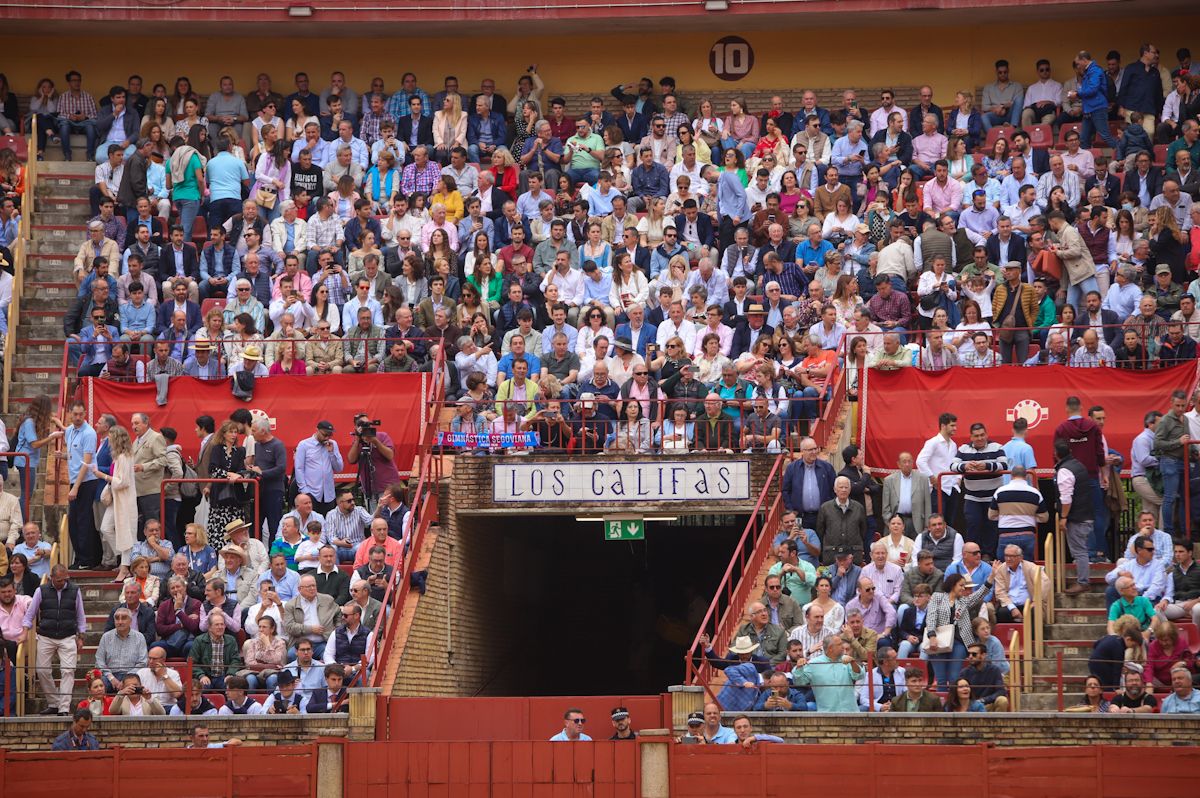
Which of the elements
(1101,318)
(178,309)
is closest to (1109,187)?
(1101,318)

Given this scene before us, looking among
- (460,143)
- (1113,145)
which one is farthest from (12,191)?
(1113,145)

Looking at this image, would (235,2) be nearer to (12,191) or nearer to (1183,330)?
(12,191)

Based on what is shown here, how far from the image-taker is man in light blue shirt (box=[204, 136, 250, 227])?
30.8 m

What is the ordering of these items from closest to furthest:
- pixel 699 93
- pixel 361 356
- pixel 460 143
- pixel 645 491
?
pixel 645 491 → pixel 361 356 → pixel 460 143 → pixel 699 93

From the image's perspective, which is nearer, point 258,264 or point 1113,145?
point 258,264

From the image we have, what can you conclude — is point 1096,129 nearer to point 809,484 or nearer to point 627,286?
point 627,286

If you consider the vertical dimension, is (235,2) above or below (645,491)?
above

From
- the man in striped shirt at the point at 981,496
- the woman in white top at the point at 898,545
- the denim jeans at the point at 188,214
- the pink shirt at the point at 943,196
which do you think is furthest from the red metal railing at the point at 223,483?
the pink shirt at the point at 943,196

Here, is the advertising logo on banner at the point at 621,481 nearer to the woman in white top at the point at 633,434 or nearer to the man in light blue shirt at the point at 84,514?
the woman in white top at the point at 633,434

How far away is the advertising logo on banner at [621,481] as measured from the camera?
81.8 feet

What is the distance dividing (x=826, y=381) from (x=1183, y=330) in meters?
4.57

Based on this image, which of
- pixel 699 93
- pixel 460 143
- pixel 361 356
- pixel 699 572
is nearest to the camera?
pixel 361 356

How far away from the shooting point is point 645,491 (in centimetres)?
2508

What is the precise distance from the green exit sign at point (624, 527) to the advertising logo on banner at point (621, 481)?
323mm
